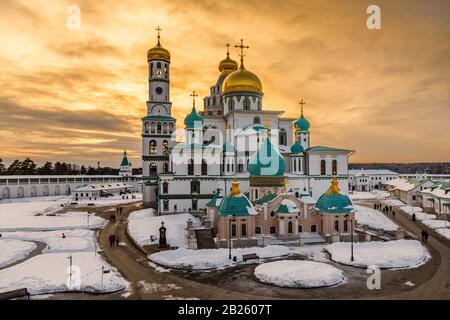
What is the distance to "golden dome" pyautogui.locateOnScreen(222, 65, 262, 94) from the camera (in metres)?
45.3

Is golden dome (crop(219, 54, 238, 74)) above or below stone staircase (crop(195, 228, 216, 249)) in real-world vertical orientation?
above

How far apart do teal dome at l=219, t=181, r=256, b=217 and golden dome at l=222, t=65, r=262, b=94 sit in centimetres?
2109

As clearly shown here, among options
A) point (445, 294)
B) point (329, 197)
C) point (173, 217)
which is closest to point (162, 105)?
point (173, 217)

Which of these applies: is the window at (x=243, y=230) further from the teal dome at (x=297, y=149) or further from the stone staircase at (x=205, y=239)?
the teal dome at (x=297, y=149)

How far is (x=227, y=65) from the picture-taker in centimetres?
5853

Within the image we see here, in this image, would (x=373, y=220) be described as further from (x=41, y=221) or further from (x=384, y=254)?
(x=41, y=221)

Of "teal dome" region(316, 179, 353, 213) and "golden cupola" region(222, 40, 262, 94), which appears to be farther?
"golden cupola" region(222, 40, 262, 94)

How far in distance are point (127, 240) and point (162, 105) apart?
23200 mm

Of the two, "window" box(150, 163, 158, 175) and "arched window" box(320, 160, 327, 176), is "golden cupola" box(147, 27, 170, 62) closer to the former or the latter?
"window" box(150, 163, 158, 175)

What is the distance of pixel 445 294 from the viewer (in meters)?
17.2

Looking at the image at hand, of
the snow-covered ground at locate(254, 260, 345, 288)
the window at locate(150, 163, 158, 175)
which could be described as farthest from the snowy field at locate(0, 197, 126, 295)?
the window at locate(150, 163, 158, 175)

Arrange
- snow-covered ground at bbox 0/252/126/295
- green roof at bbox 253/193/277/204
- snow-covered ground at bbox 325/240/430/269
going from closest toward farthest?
snow-covered ground at bbox 0/252/126/295 < snow-covered ground at bbox 325/240/430/269 < green roof at bbox 253/193/277/204

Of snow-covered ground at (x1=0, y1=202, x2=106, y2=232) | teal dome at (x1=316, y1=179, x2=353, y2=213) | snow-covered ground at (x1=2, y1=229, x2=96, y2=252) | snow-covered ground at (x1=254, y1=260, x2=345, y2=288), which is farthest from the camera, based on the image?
snow-covered ground at (x1=0, y1=202, x2=106, y2=232)

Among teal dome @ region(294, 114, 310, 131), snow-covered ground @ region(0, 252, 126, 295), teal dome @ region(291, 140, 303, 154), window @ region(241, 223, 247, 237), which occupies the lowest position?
snow-covered ground @ region(0, 252, 126, 295)
